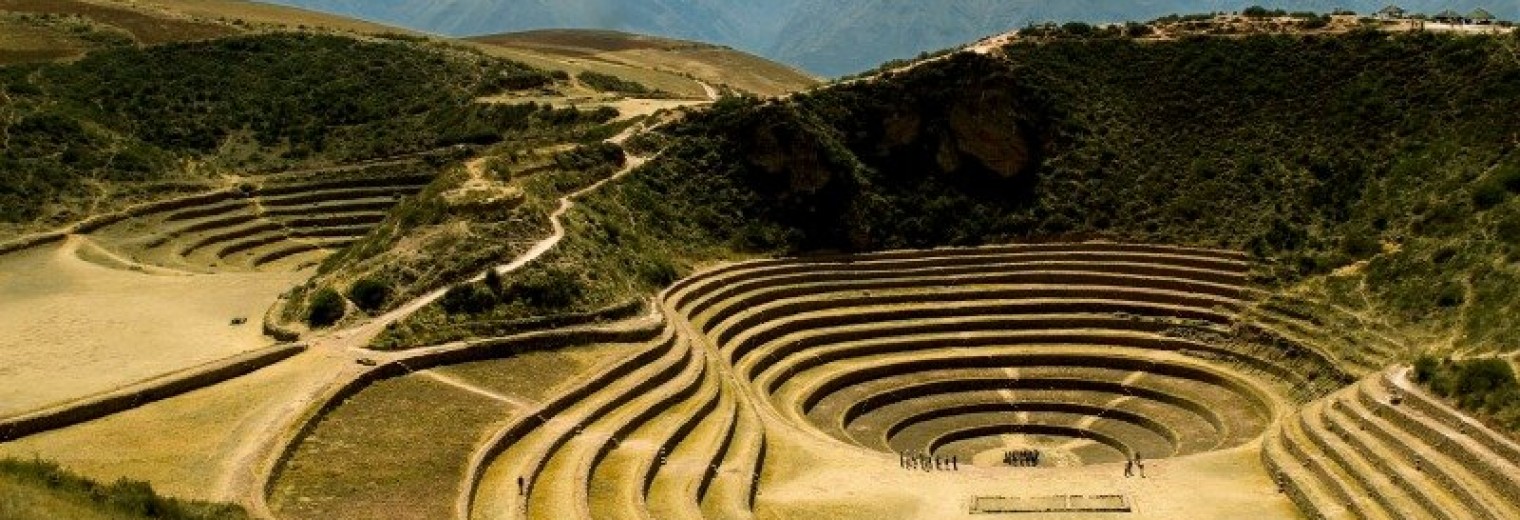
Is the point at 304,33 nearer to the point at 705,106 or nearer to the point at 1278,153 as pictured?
the point at 705,106

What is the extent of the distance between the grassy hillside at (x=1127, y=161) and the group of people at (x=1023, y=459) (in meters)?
14.6

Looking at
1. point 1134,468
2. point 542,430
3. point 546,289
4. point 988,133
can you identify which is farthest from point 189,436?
point 988,133

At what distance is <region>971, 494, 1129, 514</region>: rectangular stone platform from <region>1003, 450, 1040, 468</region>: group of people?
6.36 meters

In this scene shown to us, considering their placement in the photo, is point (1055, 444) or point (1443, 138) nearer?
point (1055, 444)

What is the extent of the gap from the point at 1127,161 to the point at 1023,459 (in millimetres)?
25590

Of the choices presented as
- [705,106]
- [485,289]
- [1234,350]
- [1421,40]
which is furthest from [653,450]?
[1421,40]

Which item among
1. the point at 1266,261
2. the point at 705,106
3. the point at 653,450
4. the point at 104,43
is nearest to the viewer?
the point at 653,450

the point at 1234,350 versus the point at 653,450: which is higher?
the point at 1234,350

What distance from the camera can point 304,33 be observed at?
95688 mm

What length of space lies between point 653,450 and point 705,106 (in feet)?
116

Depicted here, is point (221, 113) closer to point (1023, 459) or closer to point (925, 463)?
point (925, 463)

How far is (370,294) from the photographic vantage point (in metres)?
38.9

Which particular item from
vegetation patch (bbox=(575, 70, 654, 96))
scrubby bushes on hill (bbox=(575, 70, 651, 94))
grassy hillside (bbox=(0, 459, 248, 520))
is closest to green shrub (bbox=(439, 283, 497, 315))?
grassy hillside (bbox=(0, 459, 248, 520))

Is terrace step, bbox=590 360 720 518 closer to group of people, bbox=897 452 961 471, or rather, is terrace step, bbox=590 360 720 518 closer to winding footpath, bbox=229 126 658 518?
group of people, bbox=897 452 961 471
